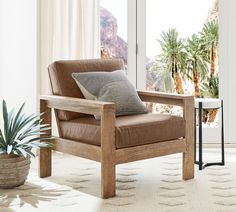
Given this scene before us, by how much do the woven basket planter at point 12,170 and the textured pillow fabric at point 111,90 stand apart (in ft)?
2.12

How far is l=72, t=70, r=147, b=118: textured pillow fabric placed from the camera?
345 cm

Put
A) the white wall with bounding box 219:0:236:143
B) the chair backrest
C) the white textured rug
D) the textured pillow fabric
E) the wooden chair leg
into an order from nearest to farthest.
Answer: the white textured rug
the wooden chair leg
the textured pillow fabric
the chair backrest
the white wall with bounding box 219:0:236:143

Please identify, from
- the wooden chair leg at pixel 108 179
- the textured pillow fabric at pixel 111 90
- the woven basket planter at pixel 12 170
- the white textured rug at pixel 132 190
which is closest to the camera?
the white textured rug at pixel 132 190

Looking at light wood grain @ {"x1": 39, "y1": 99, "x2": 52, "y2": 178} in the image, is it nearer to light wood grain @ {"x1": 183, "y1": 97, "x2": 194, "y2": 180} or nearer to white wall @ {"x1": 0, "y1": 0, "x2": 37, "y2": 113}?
white wall @ {"x1": 0, "y1": 0, "x2": 37, "y2": 113}

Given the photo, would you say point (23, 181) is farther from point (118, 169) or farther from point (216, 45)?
point (216, 45)

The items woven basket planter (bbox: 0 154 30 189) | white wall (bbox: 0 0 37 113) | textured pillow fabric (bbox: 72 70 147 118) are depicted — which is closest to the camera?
woven basket planter (bbox: 0 154 30 189)

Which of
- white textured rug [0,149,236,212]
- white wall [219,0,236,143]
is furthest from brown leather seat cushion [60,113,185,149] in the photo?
white wall [219,0,236,143]

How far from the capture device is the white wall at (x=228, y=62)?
468 cm

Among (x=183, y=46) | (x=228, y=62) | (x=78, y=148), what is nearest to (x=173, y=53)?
(x=183, y=46)

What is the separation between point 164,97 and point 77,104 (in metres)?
0.71

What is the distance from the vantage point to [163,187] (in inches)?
132

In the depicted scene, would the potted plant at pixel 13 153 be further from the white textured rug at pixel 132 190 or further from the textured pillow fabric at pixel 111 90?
the textured pillow fabric at pixel 111 90

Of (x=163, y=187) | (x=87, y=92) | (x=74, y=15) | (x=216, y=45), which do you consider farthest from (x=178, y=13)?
(x=163, y=187)

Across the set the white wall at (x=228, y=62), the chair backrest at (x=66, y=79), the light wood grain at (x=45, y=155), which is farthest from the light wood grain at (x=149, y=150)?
the white wall at (x=228, y=62)
